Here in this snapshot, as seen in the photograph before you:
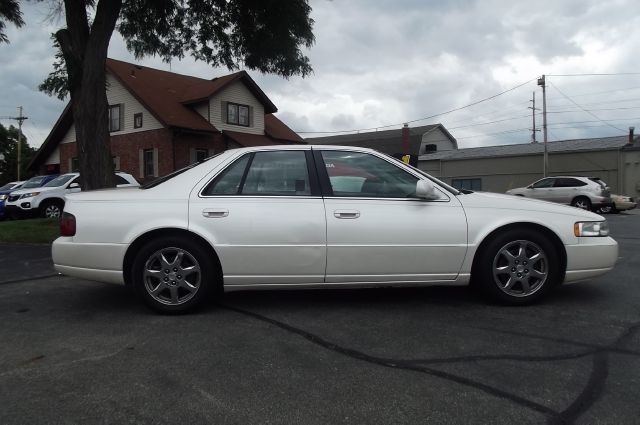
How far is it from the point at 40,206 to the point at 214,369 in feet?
42.2

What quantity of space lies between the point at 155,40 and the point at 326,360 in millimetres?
10965

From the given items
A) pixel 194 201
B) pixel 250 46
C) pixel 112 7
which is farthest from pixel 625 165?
pixel 194 201

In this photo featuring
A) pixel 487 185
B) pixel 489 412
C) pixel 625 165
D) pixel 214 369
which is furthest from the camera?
pixel 487 185

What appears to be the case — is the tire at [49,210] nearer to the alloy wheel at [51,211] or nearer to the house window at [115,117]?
the alloy wheel at [51,211]

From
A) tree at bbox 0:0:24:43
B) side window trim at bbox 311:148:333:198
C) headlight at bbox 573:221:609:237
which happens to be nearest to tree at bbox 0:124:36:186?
tree at bbox 0:0:24:43

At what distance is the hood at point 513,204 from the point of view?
430 cm

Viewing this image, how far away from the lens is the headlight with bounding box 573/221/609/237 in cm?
433

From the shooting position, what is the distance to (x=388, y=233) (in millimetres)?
4098

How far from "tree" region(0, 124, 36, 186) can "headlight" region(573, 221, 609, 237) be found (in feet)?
185

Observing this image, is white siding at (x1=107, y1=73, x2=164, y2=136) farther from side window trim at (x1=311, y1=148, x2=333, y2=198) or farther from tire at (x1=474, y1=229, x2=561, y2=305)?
tire at (x1=474, y1=229, x2=561, y2=305)

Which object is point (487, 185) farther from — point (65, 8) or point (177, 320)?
point (177, 320)

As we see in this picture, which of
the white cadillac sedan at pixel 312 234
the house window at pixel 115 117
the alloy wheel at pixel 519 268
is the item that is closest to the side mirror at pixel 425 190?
the white cadillac sedan at pixel 312 234

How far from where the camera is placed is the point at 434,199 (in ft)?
13.8

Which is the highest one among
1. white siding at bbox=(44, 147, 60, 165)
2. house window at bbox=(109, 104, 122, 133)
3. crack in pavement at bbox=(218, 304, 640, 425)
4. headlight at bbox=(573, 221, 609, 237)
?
house window at bbox=(109, 104, 122, 133)
